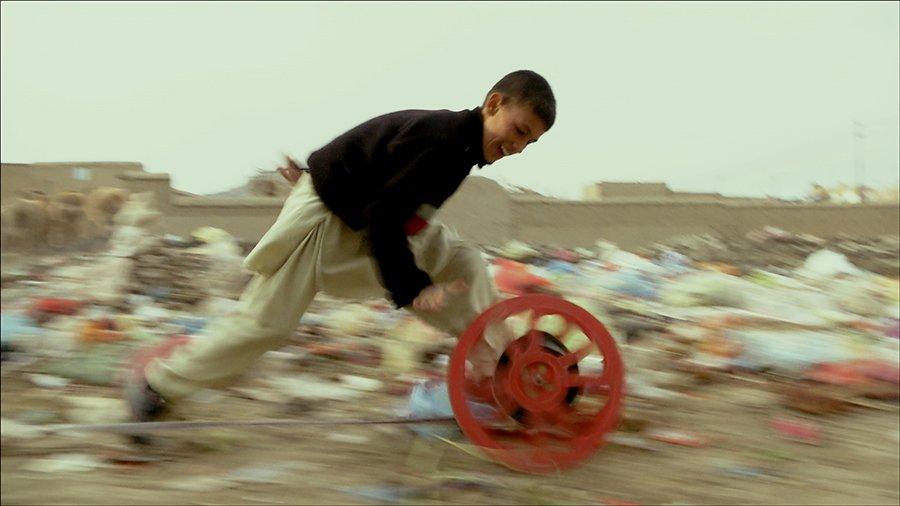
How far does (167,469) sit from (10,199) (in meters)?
2.08

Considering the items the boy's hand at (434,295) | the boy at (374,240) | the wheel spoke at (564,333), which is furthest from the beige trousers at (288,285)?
the wheel spoke at (564,333)

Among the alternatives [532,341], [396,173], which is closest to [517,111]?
[396,173]

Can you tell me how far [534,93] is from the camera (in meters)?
2.00

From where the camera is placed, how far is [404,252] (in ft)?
6.98

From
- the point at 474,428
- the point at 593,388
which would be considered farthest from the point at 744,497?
the point at 474,428

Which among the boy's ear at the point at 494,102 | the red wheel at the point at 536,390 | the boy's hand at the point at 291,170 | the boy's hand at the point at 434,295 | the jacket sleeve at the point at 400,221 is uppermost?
the boy's ear at the point at 494,102

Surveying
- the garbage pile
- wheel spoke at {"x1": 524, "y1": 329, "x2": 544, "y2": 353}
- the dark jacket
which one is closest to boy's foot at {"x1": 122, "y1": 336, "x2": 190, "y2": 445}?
the garbage pile

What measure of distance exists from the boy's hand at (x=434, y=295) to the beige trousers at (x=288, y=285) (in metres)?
0.12

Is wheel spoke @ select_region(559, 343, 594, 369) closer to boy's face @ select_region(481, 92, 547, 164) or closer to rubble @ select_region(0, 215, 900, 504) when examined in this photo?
rubble @ select_region(0, 215, 900, 504)

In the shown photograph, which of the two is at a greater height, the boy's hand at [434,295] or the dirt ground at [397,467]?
the boy's hand at [434,295]

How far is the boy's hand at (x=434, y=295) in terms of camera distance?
6.96ft

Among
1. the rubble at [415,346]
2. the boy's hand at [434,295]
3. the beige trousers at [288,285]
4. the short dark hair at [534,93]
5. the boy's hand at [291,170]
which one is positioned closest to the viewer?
the short dark hair at [534,93]

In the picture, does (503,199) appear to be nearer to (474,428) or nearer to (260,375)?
(260,375)

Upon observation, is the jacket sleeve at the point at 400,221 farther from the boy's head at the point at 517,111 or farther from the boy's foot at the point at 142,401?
the boy's foot at the point at 142,401
